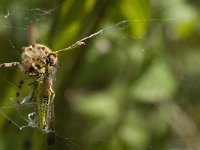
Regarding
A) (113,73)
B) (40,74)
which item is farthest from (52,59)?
(113,73)


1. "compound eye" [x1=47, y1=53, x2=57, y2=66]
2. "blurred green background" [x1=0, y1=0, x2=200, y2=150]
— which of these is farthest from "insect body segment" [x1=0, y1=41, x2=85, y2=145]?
"blurred green background" [x1=0, y1=0, x2=200, y2=150]

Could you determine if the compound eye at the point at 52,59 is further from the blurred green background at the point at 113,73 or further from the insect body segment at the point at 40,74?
the blurred green background at the point at 113,73

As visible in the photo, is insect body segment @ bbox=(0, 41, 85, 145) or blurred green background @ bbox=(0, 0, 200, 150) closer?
insect body segment @ bbox=(0, 41, 85, 145)

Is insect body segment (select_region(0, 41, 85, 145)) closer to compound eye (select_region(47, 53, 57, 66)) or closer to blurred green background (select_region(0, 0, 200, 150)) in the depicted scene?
compound eye (select_region(47, 53, 57, 66))

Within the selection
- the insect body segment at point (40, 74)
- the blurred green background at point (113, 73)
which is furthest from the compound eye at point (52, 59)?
the blurred green background at point (113, 73)

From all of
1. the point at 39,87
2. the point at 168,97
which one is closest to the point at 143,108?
the point at 168,97

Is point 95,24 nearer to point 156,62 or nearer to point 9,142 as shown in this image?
point 9,142

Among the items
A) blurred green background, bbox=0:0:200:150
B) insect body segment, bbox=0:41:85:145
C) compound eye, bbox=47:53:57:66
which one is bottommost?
insect body segment, bbox=0:41:85:145

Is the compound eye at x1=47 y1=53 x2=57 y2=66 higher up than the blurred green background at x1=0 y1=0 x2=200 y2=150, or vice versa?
the blurred green background at x1=0 y1=0 x2=200 y2=150
